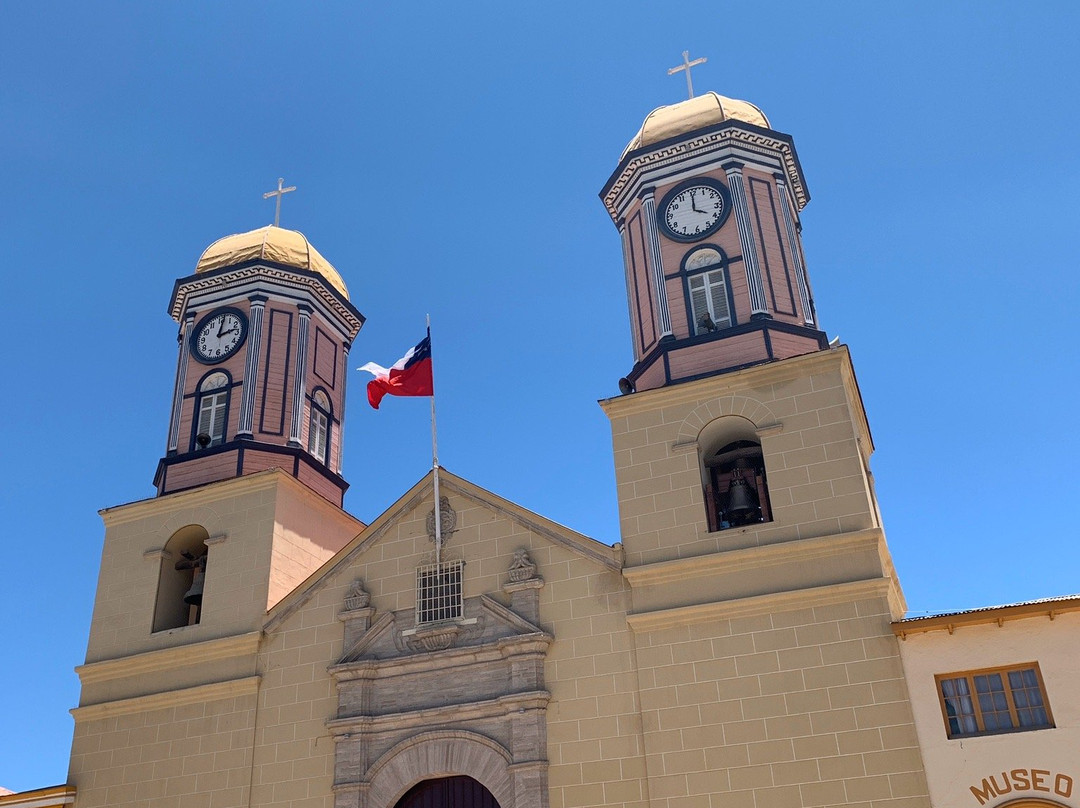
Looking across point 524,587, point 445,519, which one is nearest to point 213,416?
point 445,519

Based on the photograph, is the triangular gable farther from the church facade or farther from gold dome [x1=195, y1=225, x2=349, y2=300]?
gold dome [x1=195, y1=225, x2=349, y2=300]

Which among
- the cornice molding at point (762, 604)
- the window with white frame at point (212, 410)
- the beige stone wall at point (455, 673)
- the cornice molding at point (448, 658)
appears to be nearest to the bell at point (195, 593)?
the beige stone wall at point (455, 673)

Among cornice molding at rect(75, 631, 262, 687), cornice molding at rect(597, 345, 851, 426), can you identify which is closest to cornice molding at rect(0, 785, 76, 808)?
cornice molding at rect(75, 631, 262, 687)

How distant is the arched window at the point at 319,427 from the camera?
25625 mm

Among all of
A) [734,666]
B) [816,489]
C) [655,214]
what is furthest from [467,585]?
[655,214]

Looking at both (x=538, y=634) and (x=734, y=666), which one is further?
(x=538, y=634)

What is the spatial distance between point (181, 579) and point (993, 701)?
55.6 ft

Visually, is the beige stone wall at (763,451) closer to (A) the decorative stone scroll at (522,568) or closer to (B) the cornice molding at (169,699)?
(A) the decorative stone scroll at (522,568)

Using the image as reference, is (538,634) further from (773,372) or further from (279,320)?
(279,320)

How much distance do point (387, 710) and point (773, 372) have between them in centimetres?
964

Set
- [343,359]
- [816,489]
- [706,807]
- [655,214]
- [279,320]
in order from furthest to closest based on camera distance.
Result: [343,359] < [279,320] < [655,214] < [816,489] < [706,807]

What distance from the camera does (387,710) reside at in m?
19.8

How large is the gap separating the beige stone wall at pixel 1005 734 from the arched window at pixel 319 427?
14462 millimetres

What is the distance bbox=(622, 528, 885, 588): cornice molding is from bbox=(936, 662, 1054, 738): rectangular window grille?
101 inches
